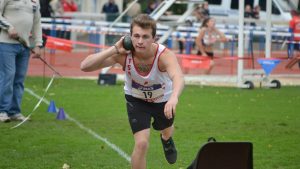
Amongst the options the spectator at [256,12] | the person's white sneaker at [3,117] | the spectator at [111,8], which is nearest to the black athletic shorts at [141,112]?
the person's white sneaker at [3,117]

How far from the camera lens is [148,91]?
859cm

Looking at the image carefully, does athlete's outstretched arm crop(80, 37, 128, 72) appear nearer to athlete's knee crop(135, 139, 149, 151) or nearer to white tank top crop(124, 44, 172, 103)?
white tank top crop(124, 44, 172, 103)

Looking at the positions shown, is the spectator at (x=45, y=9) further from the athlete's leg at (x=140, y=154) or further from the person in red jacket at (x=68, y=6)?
the athlete's leg at (x=140, y=154)

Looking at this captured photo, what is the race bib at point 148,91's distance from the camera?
8555mm

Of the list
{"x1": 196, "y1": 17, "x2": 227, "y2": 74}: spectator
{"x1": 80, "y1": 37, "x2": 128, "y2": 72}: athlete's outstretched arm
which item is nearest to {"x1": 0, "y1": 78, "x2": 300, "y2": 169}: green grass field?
{"x1": 80, "y1": 37, "x2": 128, "y2": 72}: athlete's outstretched arm

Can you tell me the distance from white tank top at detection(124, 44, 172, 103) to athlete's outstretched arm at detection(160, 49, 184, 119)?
0.27 feet

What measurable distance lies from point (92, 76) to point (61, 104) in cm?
769

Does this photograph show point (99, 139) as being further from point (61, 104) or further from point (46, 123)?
point (61, 104)

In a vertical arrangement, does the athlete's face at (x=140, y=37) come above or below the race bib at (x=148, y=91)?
above

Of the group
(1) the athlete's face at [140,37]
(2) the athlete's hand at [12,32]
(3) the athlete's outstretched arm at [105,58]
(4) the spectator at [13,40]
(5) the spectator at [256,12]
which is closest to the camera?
(3) the athlete's outstretched arm at [105,58]

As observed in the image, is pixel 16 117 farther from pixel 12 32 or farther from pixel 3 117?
pixel 12 32

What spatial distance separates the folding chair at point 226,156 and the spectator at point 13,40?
588 cm

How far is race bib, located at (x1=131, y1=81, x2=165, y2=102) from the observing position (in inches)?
337

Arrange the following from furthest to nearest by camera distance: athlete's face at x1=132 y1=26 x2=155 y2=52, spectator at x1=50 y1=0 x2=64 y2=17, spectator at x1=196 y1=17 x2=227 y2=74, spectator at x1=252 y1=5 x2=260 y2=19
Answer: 1. spectator at x1=252 y1=5 x2=260 y2=19
2. spectator at x1=50 y1=0 x2=64 y2=17
3. spectator at x1=196 y1=17 x2=227 y2=74
4. athlete's face at x1=132 y1=26 x2=155 y2=52
